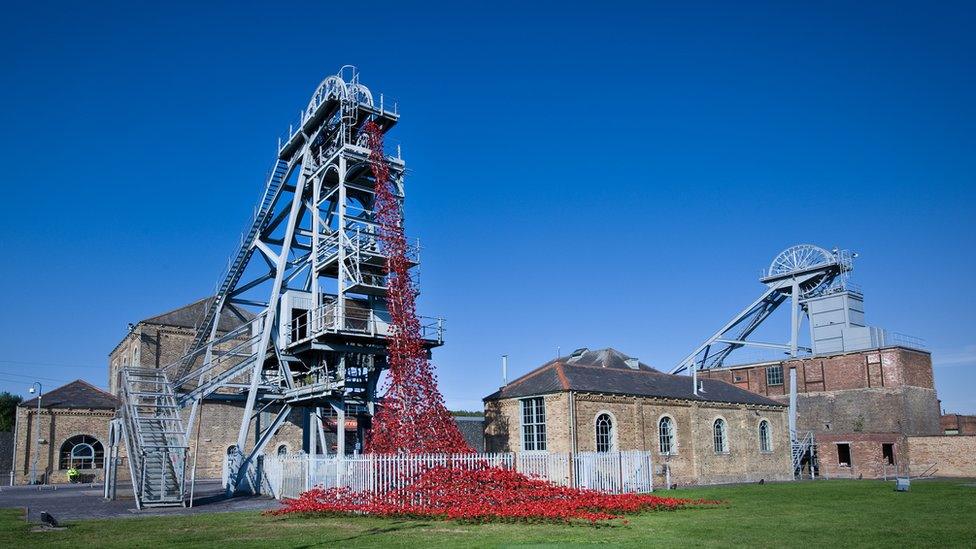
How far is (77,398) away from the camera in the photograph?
39.8m

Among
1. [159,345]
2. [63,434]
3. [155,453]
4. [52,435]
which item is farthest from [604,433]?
[52,435]

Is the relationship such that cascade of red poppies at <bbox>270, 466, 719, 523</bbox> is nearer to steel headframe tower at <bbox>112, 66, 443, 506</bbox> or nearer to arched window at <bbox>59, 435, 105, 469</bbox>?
steel headframe tower at <bbox>112, 66, 443, 506</bbox>

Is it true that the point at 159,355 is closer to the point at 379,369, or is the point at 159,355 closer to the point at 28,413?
the point at 28,413

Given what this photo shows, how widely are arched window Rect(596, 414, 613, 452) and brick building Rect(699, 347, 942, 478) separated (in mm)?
18880

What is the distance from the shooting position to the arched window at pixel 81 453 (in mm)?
38688

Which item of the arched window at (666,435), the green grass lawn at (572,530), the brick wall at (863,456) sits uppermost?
the arched window at (666,435)

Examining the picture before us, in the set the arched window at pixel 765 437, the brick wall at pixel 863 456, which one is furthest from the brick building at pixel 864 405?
the arched window at pixel 765 437

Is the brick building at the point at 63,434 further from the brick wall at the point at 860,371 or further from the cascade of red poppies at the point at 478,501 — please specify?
the brick wall at the point at 860,371

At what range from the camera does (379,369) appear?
26672mm

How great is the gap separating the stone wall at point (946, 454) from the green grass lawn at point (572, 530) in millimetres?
23990

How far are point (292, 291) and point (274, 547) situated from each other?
1733cm

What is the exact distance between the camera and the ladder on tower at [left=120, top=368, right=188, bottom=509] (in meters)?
20.5

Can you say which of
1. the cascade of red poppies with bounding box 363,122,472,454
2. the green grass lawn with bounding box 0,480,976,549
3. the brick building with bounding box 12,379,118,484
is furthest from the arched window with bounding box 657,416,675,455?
the brick building with bounding box 12,379,118,484

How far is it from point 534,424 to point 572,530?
50.4 feet
